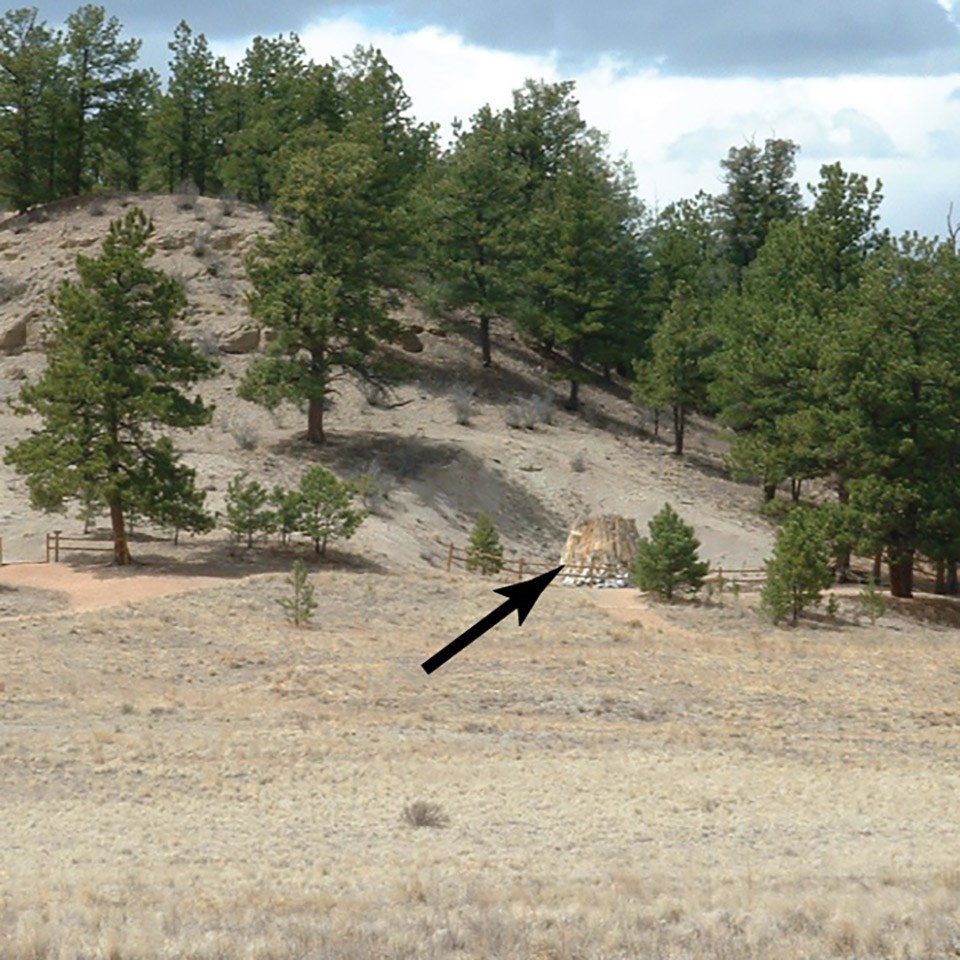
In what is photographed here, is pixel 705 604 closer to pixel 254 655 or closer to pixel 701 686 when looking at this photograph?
pixel 701 686

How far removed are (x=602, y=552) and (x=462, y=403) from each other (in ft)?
63.5

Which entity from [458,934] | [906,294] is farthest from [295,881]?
[906,294]

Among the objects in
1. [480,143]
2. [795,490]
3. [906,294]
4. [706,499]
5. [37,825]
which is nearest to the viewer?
[37,825]

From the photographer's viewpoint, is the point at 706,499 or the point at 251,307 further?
the point at 706,499

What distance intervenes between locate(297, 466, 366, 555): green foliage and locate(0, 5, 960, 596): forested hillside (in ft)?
11.5

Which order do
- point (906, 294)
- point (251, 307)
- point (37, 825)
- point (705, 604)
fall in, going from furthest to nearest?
point (251, 307), point (906, 294), point (705, 604), point (37, 825)

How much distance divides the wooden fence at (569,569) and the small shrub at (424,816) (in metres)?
22.9

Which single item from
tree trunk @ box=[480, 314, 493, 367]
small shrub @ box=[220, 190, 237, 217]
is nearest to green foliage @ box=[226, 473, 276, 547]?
tree trunk @ box=[480, 314, 493, 367]

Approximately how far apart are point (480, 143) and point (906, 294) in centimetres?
2737

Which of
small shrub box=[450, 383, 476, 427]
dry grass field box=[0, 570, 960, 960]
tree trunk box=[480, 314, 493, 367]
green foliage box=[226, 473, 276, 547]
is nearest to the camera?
dry grass field box=[0, 570, 960, 960]

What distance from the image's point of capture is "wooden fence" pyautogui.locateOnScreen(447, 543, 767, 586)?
42500 millimetres

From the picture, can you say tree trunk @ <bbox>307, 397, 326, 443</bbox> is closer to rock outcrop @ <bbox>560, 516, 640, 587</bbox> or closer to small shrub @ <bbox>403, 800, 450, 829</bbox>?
rock outcrop @ <bbox>560, 516, 640, 587</bbox>

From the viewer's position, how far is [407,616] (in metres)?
35.4

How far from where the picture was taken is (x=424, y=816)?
1752 cm
